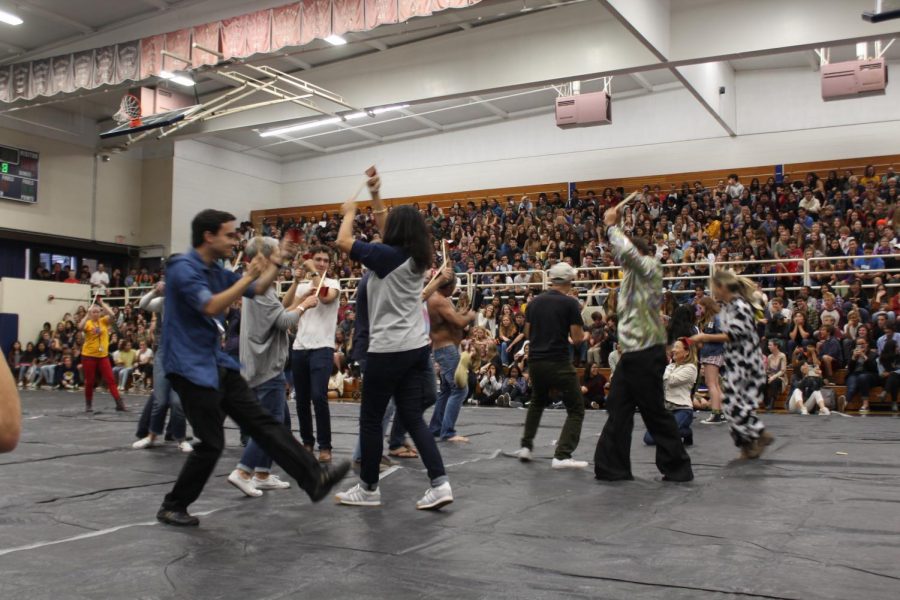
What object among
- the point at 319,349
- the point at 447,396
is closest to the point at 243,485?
the point at 319,349

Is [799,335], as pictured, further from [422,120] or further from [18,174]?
[18,174]

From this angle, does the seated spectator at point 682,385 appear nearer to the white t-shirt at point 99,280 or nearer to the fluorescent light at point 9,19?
the fluorescent light at point 9,19

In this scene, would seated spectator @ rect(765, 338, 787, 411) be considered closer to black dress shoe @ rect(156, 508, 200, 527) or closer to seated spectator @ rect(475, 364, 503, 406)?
seated spectator @ rect(475, 364, 503, 406)

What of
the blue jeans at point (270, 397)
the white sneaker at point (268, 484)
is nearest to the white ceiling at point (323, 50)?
the blue jeans at point (270, 397)

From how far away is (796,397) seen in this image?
1213cm

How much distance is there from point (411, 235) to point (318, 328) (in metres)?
1.93

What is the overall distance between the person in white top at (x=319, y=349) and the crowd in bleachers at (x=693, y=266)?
3.81m

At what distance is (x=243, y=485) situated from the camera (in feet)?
16.3

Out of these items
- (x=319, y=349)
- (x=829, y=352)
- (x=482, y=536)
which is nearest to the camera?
(x=482, y=536)

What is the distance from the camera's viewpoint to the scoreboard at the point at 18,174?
2298cm

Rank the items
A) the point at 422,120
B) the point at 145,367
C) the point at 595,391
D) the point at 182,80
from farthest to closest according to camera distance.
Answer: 1. the point at 422,120
2. the point at 145,367
3. the point at 182,80
4. the point at 595,391

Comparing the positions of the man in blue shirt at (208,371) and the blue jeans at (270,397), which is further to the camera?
the blue jeans at (270,397)

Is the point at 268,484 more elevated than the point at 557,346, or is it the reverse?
the point at 557,346

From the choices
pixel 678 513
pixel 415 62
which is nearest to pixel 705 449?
pixel 678 513
